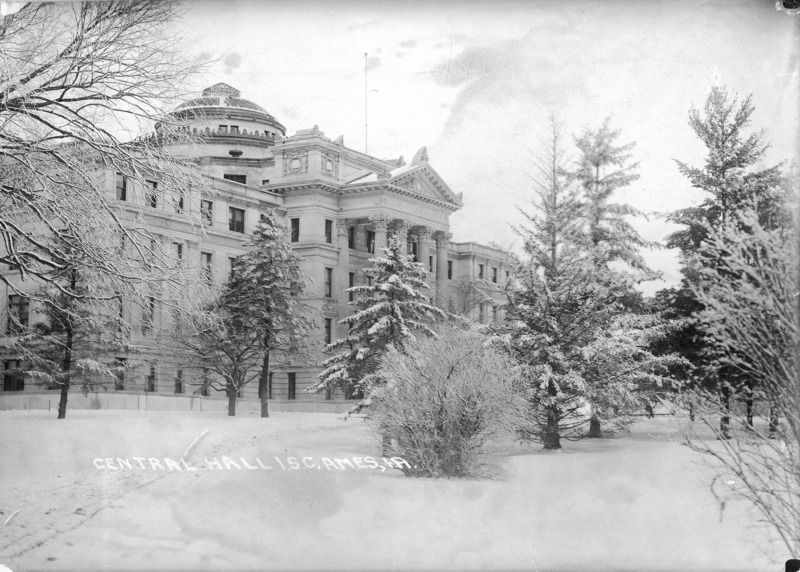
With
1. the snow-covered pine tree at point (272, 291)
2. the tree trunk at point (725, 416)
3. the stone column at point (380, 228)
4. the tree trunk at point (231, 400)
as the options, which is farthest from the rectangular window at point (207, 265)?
the tree trunk at point (725, 416)

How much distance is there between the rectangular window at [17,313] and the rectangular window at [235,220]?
6.06 ft

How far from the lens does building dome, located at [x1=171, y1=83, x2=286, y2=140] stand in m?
7.67

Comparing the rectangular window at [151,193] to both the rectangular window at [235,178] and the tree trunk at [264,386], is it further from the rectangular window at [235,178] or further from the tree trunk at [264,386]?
the tree trunk at [264,386]

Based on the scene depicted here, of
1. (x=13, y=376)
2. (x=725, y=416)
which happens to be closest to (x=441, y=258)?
(x=725, y=416)

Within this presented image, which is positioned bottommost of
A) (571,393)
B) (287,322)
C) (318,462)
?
(318,462)

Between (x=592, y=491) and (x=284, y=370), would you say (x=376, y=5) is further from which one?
(x=592, y=491)

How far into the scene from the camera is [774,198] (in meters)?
6.57

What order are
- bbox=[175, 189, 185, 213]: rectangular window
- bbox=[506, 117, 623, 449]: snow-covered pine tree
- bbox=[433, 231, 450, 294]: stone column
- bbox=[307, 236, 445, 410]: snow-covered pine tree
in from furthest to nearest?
bbox=[433, 231, 450, 294]: stone column → bbox=[307, 236, 445, 410]: snow-covered pine tree → bbox=[506, 117, 623, 449]: snow-covered pine tree → bbox=[175, 189, 185, 213]: rectangular window

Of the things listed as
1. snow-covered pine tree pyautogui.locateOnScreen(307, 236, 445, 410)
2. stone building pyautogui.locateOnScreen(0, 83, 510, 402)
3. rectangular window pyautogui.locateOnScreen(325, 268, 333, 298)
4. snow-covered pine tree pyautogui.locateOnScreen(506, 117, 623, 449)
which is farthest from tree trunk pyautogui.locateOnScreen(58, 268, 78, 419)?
snow-covered pine tree pyautogui.locateOnScreen(506, 117, 623, 449)

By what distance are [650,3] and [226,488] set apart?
5060mm

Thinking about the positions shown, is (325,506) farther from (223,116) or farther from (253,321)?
(223,116)

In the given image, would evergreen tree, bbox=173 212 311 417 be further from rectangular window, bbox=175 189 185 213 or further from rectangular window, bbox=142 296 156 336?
rectangular window, bbox=175 189 185 213

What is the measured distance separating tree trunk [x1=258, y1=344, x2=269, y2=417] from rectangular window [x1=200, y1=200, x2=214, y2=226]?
1380 millimetres

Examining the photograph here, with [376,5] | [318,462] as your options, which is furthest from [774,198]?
[318,462]
